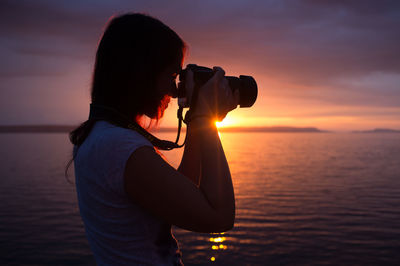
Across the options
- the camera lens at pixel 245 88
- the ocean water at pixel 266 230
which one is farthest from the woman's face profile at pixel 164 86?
the ocean water at pixel 266 230

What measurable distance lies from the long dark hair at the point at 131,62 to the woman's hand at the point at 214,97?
19 centimetres

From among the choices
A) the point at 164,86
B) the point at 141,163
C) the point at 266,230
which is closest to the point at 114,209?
the point at 141,163

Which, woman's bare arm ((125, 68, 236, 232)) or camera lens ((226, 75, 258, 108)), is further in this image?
camera lens ((226, 75, 258, 108))

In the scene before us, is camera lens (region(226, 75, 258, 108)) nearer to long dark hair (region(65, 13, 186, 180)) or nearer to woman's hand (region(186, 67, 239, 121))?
woman's hand (region(186, 67, 239, 121))

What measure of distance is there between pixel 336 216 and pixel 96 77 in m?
13.8

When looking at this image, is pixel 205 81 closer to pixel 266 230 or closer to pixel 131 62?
pixel 131 62

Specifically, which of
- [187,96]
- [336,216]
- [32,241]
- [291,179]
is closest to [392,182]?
[291,179]

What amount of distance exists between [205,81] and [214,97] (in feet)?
0.35

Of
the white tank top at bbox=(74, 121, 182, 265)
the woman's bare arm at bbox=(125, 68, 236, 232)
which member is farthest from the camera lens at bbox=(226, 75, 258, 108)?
the white tank top at bbox=(74, 121, 182, 265)

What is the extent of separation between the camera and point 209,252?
30.5 feet

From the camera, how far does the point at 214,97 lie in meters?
1.35

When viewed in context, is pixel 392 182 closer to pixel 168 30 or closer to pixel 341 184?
pixel 341 184

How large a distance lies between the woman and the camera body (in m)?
0.04

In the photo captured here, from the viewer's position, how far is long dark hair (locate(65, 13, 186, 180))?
49.6 inches
